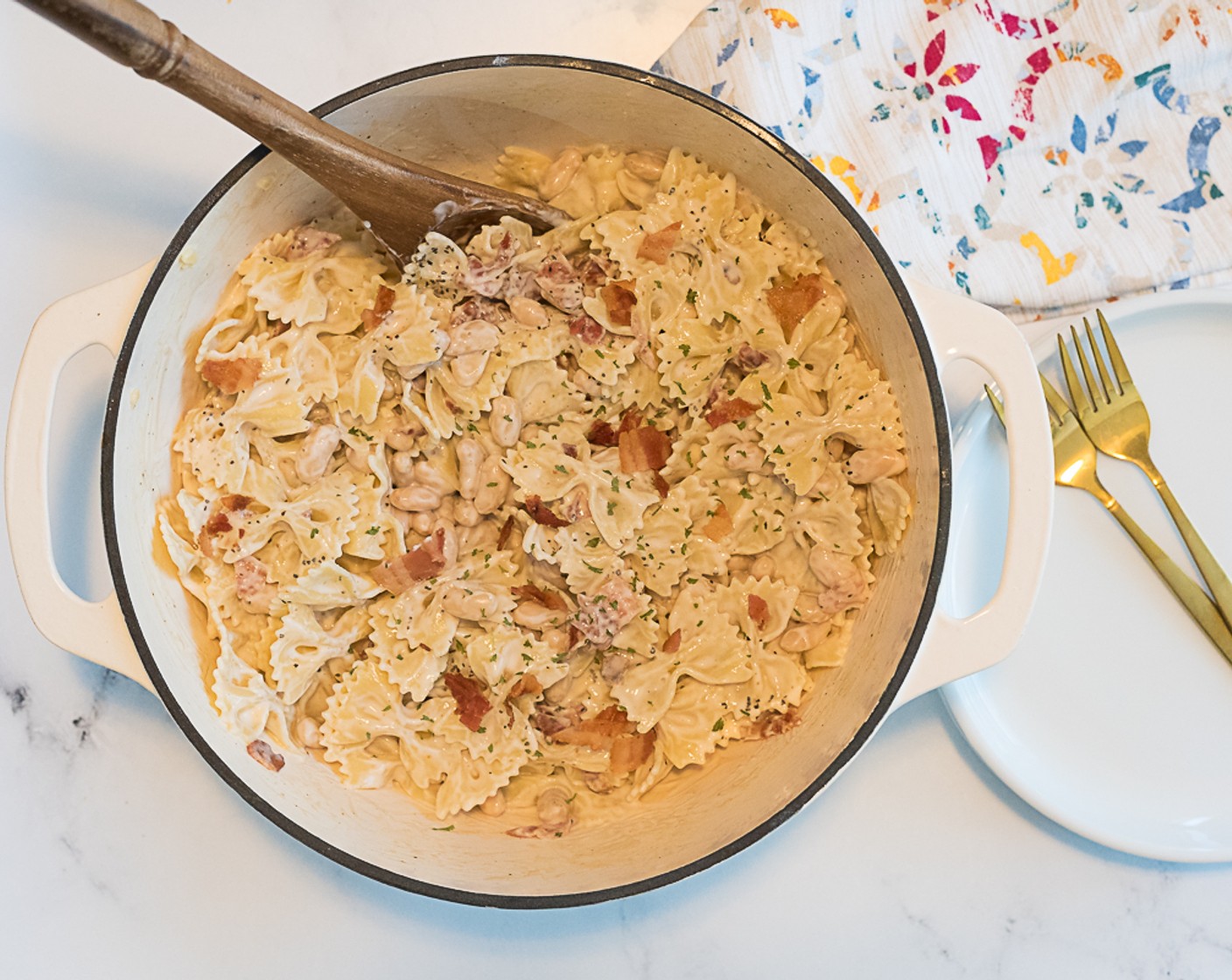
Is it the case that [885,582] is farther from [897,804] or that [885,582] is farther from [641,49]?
[641,49]

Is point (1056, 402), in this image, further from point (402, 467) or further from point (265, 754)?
point (265, 754)

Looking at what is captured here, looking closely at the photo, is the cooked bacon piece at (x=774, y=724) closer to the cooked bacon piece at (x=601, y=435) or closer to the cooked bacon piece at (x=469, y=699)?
the cooked bacon piece at (x=469, y=699)

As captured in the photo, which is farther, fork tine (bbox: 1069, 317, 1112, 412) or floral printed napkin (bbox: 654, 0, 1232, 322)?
floral printed napkin (bbox: 654, 0, 1232, 322)

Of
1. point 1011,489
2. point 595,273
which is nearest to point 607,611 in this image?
point 595,273

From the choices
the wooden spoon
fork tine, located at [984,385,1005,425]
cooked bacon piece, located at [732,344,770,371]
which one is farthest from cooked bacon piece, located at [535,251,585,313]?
fork tine, located at [984,385,1005,425]

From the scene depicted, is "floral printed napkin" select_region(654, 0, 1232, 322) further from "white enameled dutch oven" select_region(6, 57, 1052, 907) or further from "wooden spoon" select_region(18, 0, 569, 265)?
"wooden spoon" select_region(18, 0, 569, 265)
